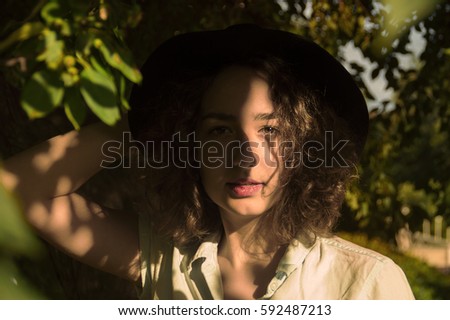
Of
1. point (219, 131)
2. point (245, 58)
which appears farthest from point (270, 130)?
point (245, 58)

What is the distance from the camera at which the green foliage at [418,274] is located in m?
7.11

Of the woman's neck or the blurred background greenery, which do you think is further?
the woman's neck

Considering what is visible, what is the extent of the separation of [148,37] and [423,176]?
1924mm

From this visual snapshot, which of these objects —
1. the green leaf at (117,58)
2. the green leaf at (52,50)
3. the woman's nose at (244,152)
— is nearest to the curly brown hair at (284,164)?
the woman's nose at (244,152)

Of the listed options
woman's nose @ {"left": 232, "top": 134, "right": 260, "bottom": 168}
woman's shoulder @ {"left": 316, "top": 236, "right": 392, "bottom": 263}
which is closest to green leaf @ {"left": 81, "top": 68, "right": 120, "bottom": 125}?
woman's nose @ {"left": 232, "top": 134, "right": 260, "bottom": 168}

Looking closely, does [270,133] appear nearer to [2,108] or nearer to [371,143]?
[2,108]

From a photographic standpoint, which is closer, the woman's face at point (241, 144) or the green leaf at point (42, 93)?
the green leaf at point (42, 93)

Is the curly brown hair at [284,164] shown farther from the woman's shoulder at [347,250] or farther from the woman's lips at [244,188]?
the woman's lips at [244,188]

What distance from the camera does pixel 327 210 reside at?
7.90ft

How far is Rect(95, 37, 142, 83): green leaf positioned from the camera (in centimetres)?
130

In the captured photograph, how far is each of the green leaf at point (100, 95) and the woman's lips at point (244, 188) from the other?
87cm

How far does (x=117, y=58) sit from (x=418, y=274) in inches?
339

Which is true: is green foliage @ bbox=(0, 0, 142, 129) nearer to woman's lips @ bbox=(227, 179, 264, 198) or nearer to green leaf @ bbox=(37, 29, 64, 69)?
green leaf @ bbox=(37, 29, 64, 69)

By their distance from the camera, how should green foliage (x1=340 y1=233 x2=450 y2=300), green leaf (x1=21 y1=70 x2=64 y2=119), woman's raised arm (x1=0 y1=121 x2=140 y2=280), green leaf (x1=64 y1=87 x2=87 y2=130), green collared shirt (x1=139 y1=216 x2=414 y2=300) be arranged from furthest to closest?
green foliage (x1=340 y1=233 x2=450 y2=300) → woman's raised arm (x1=0 y1=121 x2=140 y2=280) → green collared shirt (x1=139 y1=216 x2=414 y2=300) → green leaf (x1=64 y1=87 x2=87 y2=130) → green leaf (x1=21 y1=70 x2=64 y2=119)
